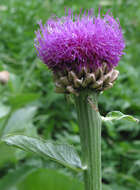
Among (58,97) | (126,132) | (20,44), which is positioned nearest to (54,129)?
(58,97)

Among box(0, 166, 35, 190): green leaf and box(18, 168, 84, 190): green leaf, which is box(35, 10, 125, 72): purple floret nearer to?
box(18, 168, 84, 190): green leaf

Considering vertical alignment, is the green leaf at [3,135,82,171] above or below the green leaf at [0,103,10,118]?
below

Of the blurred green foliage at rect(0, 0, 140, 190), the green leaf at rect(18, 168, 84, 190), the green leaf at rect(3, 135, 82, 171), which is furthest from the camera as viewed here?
the blurred green foliage at rect(0, 0, 140, 190)

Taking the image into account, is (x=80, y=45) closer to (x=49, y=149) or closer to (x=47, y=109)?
(x=49, y=149)

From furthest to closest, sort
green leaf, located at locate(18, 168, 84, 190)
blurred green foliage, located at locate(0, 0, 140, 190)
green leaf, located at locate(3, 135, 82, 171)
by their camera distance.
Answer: blurred green foliage, located at locate(0, 0, 140, 190) → green leaf, located at locate(18, 168, 84, 190) → green leaf, located at locate(3, 135, 82, 171)

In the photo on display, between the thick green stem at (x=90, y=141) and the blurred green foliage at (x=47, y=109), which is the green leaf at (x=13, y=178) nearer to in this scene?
the blurred green foliage at (x=47, y=109)

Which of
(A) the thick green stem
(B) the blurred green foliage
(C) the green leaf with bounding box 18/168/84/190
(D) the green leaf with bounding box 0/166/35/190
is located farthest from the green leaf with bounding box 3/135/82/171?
(D) the green leaf with bounding box 0/166/35/190

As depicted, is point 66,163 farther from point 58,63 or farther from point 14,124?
point 14,124
